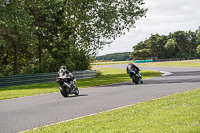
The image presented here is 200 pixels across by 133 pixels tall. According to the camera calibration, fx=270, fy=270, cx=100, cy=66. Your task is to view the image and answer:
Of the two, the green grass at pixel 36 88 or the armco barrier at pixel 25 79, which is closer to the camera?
the green grass at pixel 36 88

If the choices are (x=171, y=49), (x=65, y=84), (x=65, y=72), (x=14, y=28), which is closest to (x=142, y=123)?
(x=65, y=84)

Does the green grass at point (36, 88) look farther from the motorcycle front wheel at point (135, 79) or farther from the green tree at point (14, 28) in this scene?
the green tree at point (14, 28)

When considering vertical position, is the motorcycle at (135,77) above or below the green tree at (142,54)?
below

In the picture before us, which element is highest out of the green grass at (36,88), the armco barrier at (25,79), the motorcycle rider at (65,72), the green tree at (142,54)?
the green tree at (142,54)

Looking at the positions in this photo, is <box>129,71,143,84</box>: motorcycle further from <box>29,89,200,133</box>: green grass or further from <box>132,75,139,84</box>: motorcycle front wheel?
<box>29,89,200,133</box>: green grass

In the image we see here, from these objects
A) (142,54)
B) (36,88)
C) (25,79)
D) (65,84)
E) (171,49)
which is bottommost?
(36,88)

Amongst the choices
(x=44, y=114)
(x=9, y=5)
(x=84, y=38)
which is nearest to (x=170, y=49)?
(x=84, y=38)

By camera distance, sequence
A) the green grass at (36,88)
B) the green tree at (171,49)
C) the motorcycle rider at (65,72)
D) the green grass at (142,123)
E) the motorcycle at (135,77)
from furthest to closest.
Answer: the green tree at (171,49) < the motorcycle at (135,77) < the green grass at (36,88) < the motorcycle rider at (65,72) < the green grass at (142,123)

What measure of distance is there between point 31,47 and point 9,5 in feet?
39.8

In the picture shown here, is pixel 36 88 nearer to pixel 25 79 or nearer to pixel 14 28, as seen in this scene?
pixel 25 79

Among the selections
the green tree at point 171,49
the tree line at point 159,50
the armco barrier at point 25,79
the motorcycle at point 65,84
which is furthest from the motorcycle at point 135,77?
the green tree at point 171,49

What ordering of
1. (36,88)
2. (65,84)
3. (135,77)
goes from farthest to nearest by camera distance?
(36,88)
(135,77)
(65,84)

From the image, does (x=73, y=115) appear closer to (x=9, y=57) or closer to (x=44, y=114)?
(x=44, y=114)

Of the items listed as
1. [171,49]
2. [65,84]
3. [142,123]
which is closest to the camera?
[142,123]
